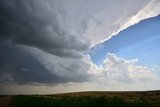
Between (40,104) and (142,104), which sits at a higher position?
(40,104)

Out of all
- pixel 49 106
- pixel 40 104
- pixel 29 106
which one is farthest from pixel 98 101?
pixel 29 106

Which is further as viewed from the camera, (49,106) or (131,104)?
(49,106)

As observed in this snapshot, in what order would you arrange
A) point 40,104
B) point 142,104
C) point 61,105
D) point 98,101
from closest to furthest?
point 142,104
point 98,101
point 61,105
point 40,104

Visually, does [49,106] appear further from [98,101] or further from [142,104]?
[142,104]

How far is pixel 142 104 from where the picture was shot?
84.0 feet

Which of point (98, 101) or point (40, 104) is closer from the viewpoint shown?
point (98, 101)

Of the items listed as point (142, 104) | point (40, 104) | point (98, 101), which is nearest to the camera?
point (142, 104)

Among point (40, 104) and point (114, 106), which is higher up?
point (40, 104)

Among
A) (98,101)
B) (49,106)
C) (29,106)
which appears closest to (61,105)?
(49,106)

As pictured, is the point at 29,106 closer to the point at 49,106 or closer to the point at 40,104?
the point at 40,104

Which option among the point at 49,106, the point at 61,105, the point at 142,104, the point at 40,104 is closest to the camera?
the point at 142,104

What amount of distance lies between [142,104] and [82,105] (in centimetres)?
568

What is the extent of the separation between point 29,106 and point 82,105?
12.1m

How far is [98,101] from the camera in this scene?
27.4 m
